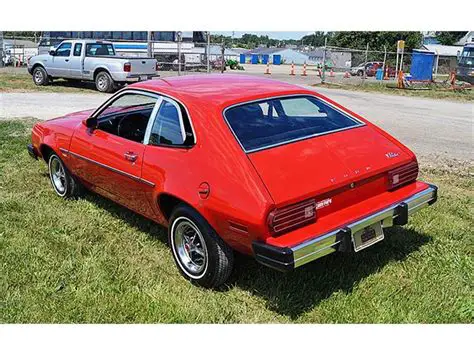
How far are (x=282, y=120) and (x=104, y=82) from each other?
44.6 feet

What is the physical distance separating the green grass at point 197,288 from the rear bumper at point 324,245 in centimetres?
47

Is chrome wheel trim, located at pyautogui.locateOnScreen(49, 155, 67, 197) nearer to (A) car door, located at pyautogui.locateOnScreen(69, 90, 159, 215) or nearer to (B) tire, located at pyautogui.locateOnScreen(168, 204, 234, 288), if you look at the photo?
(A) car door, located at pyautogui.locateOnScreen(69, 90, 159, 215)

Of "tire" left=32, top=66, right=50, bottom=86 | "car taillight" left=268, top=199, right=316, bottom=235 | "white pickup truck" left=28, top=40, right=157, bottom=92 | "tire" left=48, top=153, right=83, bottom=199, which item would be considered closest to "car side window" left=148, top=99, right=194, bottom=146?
"car taillight" left=268, top=199, right=316, bottom=235

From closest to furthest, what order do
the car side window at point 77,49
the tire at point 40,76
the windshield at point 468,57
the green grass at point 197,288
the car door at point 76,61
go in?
the green grass at point 197,288 → the car door at point 76,61 → the car side window at point 77,49 → the tire at point 40,76 → the windshield at point 468,57

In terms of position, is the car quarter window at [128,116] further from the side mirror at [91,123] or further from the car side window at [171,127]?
the car side window at [171,127]

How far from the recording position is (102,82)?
16516mm

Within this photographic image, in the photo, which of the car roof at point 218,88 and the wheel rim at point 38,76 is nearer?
the car roof at point 218,88

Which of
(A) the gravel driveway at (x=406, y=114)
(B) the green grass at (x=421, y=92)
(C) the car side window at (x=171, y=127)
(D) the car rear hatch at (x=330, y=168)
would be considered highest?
(C) the car side window at (x=171, y=127)

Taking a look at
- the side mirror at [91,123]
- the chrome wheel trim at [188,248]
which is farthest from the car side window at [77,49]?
the chrome wheel trim at [188,248]

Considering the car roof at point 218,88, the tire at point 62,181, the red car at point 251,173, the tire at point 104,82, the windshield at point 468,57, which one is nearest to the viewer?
the red car at point 251,173

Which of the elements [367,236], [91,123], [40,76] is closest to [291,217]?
[367,236]

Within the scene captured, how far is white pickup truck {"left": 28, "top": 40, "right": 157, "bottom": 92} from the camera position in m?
15.8

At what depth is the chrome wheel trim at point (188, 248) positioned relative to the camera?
370cm

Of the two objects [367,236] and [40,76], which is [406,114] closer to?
[367,236]
